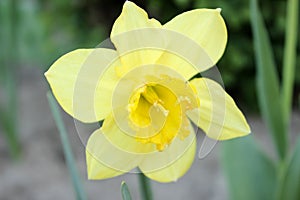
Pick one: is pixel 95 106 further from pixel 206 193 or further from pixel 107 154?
pixel 206 193

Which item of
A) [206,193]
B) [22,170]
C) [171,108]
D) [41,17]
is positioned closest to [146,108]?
[171,108]

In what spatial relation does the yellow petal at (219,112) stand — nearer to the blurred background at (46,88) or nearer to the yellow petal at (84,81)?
the yellow petal at (84,81)

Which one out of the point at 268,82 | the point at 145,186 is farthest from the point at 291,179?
the point at 145,186

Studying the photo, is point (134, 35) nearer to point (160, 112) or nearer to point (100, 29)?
point (160, 112)

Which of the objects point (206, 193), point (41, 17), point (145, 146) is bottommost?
point (206, 193)

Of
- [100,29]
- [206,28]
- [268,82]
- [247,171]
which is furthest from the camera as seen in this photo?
[100,29]

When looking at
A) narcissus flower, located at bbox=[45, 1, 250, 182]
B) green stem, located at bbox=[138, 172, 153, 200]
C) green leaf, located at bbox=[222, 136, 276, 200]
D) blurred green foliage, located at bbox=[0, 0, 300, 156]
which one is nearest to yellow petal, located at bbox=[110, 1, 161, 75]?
narcissus flower, located at bbox=[45, 1, 250, 182]

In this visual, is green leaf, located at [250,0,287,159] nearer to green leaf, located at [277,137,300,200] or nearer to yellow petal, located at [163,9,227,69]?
green leaf, located at [277,137,300,200]
